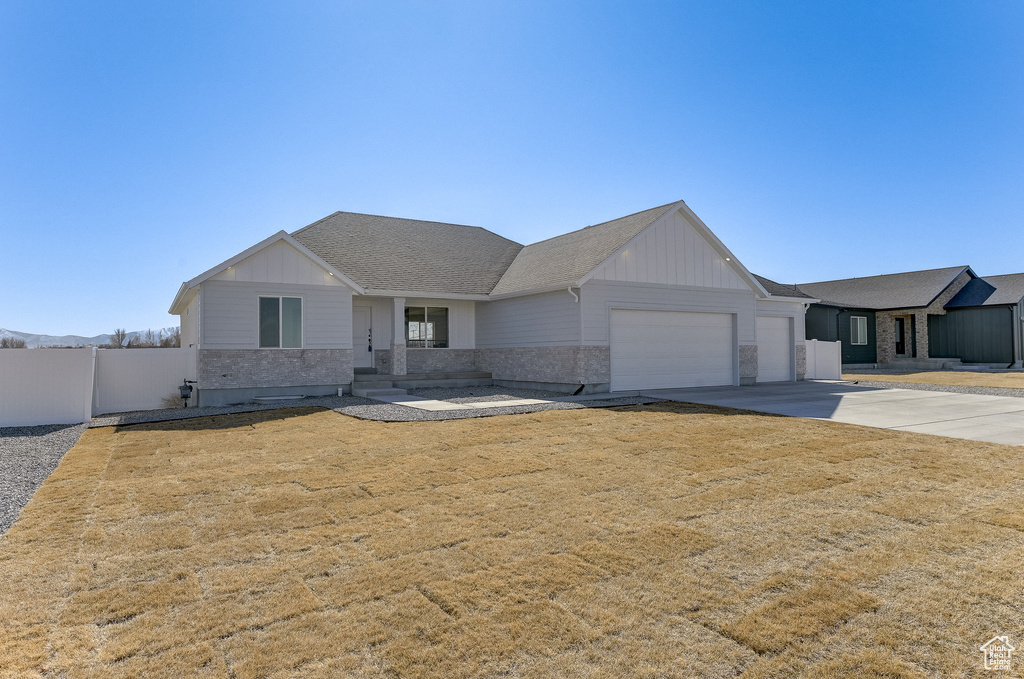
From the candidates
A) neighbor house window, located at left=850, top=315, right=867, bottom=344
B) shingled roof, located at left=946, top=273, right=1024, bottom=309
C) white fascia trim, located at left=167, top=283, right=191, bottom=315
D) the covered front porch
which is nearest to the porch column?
the covered front porch

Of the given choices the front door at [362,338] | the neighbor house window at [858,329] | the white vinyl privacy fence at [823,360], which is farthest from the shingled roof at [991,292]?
the front door at [362,338]

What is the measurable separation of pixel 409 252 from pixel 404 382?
5.43 metres

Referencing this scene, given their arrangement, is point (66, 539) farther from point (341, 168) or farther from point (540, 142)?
point (540, 142)

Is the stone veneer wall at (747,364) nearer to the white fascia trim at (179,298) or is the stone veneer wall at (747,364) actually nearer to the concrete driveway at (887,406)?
the concrete driveway at (887,406)

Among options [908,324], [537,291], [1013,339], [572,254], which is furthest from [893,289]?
[537,291]

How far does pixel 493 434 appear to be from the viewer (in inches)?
342

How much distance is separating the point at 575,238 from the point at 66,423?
14.8 meters

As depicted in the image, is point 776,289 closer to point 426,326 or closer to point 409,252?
point 426,326

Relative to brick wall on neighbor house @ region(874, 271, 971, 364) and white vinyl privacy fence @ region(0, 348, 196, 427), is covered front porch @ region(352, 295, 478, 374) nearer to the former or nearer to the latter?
white vinyl privacy fence @ region(0, 348, 196, 427)

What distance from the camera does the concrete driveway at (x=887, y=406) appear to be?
9055 mm

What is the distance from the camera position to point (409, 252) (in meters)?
19.5

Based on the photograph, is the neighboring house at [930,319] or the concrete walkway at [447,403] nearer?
the concrete walkway at [447,403]

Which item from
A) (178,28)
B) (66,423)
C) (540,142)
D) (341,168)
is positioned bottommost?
(66,423)

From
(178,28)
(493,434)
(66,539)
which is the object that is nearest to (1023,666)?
(66,539)
